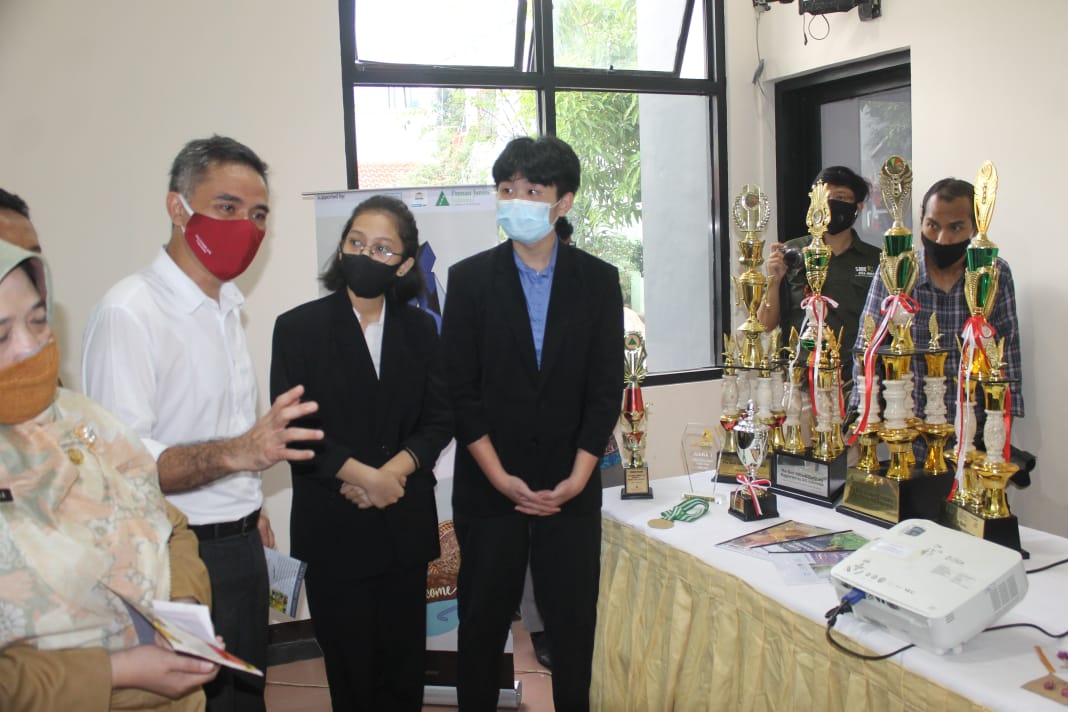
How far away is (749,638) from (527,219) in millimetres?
1096

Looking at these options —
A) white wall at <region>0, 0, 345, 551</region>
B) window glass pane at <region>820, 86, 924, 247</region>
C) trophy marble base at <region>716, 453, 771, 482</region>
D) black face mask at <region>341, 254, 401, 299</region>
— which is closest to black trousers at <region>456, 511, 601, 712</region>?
trophy marble base at <region>716, 453, 771, 482</region>

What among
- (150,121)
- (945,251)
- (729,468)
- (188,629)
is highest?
(150,121)

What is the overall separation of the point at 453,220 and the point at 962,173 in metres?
2.10

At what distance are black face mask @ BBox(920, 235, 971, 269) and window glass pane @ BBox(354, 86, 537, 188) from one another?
209 centimetres

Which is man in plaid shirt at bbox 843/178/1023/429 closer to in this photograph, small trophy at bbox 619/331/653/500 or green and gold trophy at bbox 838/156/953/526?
green and gold trophy at bbox 838/156/953/526

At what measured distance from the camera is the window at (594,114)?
3.67 m

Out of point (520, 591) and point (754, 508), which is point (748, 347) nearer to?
point (754, 508)

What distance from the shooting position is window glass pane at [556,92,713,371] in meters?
4.25

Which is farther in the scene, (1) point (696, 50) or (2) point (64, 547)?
(1) point (696, 50)

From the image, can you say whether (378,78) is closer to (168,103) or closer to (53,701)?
(168,103)

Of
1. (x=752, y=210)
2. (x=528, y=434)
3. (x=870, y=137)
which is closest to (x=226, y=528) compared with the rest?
(x=528, y=434)

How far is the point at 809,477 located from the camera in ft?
6.81

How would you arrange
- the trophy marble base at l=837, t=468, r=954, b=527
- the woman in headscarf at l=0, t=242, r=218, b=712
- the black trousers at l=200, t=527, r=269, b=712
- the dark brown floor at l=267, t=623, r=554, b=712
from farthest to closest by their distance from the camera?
the dark brown floor at l=267, t=623, r=554, b=712 < the trophy marble base at l=837, t=468, r=954, b=527 < the black trousers at l=200, t=527, r=269, b=712 < the woman in headscarf at l=0, t=242, r=218, b=712

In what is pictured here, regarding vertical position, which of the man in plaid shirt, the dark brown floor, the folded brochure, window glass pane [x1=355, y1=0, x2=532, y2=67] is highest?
window glass pane [x1=355, y1=0, x2=532, y2=67]
